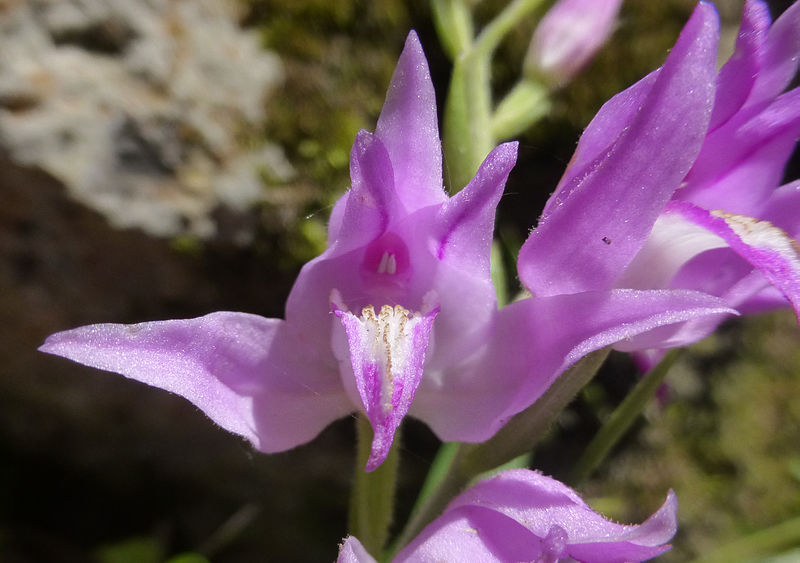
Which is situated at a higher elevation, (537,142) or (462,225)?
(462,225)

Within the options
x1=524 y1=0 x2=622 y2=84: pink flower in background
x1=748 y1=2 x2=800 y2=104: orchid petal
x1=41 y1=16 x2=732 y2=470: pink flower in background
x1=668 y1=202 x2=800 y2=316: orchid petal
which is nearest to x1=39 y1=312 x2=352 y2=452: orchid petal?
x1=41 y1=16 x2=732 y2=470: pink flower in background

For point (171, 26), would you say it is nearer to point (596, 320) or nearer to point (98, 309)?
point (98, 309)

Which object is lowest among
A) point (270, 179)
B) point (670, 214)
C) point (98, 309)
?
point (98, 309)

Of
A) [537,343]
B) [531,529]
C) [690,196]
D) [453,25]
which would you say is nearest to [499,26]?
[453,25]

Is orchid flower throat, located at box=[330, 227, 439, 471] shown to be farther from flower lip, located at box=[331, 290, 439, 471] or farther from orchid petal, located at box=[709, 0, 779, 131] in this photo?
orchid petal, located at box=[709, 0, 779, 131]

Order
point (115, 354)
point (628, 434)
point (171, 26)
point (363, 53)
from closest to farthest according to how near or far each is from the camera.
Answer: point (115, 354) → point (171, 26) → point (363, 53) → point (628, 434)

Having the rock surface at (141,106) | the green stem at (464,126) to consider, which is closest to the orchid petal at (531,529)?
the green stem at (464,126)

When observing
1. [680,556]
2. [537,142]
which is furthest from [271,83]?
[680,556]

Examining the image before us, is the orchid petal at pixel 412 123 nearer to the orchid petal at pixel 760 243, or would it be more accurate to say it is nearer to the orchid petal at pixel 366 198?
the orchid petal at pixel 366 198

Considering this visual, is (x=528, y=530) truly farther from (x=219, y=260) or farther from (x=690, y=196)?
(x=219, y=260)
